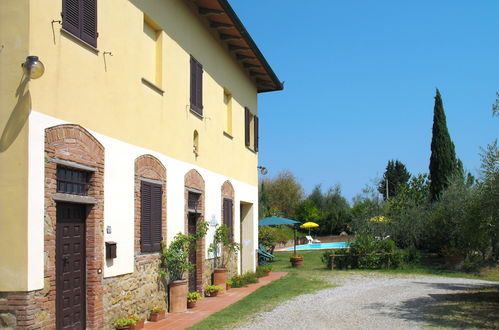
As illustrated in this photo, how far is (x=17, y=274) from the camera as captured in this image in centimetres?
604

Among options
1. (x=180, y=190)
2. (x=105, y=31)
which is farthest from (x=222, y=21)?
(x=105, y=31)

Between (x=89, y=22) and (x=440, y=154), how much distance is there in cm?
2221

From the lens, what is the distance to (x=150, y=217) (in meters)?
10.1

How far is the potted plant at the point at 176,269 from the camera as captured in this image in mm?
10734

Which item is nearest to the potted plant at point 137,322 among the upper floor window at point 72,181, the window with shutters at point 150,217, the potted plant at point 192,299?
the window with shutters at point 150,217

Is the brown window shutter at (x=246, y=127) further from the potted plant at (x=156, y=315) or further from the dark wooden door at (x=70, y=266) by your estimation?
the dark wooden door at (x=70, y=266)

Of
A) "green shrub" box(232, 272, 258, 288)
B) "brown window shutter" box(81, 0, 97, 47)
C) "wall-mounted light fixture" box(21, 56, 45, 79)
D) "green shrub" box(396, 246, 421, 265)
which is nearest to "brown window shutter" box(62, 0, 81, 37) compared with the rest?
"brown window shutter" box(81, 0, 97, 47)

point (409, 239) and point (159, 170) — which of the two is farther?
point (409, 239)

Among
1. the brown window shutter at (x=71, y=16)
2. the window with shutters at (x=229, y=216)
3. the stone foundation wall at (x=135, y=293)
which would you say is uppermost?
the brown window shutter at (x=71, y=16)

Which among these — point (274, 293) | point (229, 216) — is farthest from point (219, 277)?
point (229, 216)

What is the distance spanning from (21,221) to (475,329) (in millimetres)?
7304

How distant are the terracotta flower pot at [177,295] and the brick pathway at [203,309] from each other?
15 cm

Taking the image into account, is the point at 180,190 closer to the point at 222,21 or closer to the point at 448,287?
the point at 222,21

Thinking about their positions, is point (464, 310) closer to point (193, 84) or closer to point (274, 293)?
point (274, 293)
